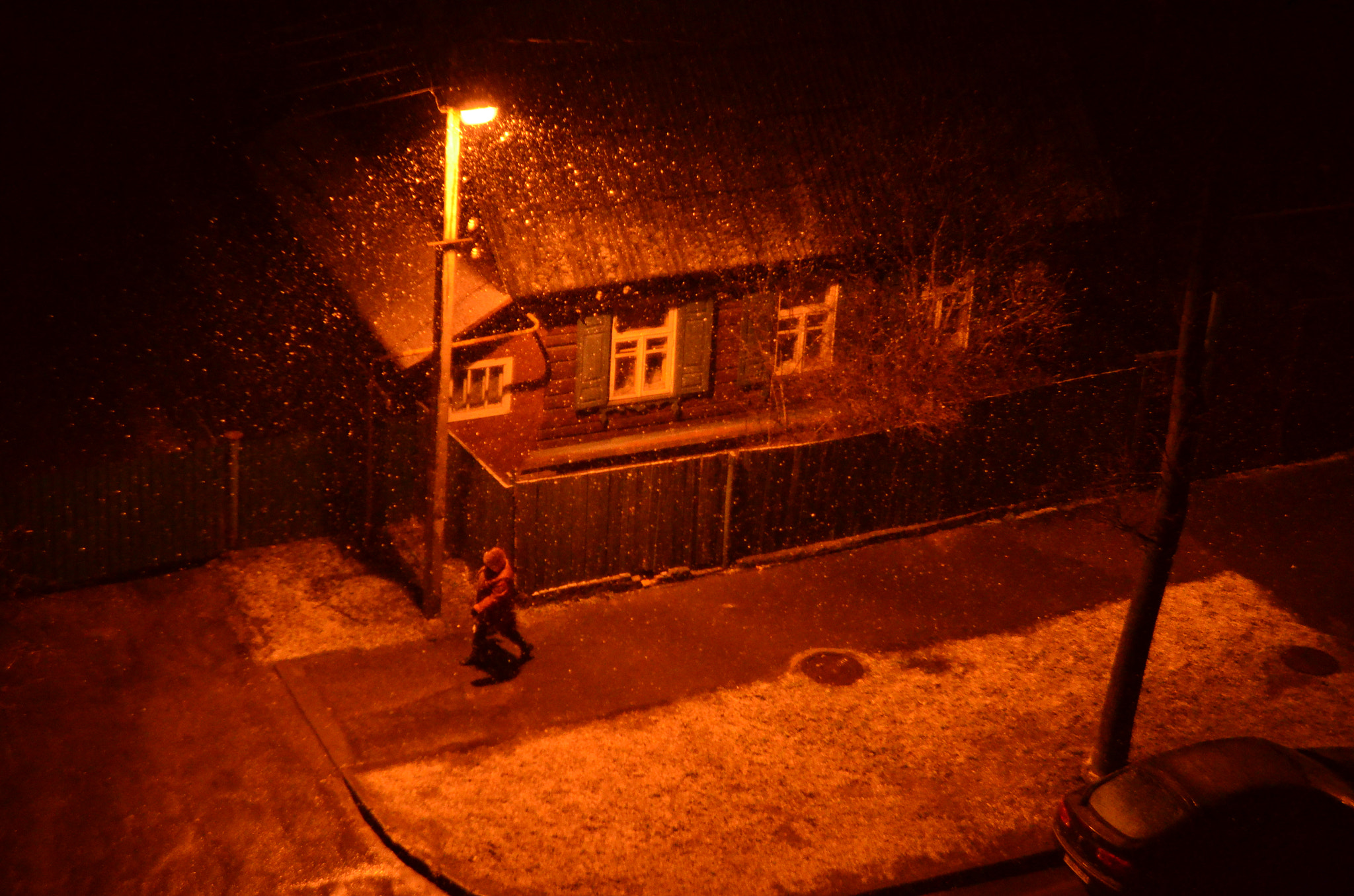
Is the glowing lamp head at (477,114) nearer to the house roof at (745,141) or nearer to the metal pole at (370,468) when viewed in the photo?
the house roof at (745,141)

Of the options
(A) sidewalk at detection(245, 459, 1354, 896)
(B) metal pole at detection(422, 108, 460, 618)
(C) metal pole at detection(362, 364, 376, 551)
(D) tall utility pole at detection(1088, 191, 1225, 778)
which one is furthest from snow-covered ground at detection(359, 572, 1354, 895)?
(C) metal pole at detection(362, 364, 376, 551)

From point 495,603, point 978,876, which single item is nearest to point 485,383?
point 495,603

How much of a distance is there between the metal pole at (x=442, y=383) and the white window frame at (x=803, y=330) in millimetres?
6265

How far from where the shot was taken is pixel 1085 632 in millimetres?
11984

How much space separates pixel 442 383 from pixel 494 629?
2491mm

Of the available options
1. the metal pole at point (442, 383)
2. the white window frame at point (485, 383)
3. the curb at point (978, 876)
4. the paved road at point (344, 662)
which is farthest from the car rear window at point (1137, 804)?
the white window frame at point (485, 383)

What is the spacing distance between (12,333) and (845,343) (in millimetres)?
12817

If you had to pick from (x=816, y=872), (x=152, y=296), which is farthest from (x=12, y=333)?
(x=816, y=872)

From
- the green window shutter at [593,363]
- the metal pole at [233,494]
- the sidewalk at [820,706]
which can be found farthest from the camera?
the green window shutter at [593,363]

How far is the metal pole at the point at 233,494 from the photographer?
1236cm

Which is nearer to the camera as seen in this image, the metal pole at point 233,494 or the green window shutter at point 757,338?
the metal pole at point 233,494

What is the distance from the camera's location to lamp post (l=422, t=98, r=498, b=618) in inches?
410

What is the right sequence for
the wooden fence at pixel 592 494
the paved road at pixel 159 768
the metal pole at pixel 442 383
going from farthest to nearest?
1. the wooden fence at pixel 592 494
2. the metal pole at pixel 442 383
3. the paved road at pixel 159 768

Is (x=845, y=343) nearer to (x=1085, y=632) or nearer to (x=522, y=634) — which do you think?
(x=1085, y=632)
